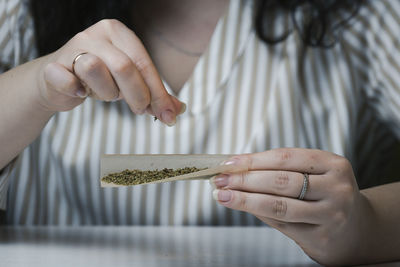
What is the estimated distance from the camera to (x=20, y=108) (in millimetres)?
818

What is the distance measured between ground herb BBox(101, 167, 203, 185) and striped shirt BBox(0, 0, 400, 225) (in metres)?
0.39

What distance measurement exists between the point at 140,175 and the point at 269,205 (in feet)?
0.73

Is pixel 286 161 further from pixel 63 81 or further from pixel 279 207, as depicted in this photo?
pixel 63 81

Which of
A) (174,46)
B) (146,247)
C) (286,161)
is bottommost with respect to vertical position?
(146,247)

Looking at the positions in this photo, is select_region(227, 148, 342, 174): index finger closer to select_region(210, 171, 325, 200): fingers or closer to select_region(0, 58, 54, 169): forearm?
select_region(210, 171, 325, 200): fingers

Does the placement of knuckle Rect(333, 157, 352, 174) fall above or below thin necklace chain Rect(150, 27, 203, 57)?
below

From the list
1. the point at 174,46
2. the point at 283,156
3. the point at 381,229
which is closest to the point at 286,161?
the point at 283,156

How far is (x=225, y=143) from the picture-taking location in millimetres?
1118

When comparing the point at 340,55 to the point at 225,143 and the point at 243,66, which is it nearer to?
the point at 243,66

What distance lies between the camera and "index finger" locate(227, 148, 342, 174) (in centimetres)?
57

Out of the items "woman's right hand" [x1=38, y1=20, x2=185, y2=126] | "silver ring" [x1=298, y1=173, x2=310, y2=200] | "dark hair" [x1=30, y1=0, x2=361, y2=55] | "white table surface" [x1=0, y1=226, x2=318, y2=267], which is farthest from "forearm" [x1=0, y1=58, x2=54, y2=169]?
"silver ring" [x1=298, y1=173, x2=310, y2=200]

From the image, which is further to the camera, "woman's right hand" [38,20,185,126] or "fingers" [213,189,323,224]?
"woman's right hand" [38,20,185,126]

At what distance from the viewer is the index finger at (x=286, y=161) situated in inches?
22.3

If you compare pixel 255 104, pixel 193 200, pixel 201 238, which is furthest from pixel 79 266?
pixel 255 104
